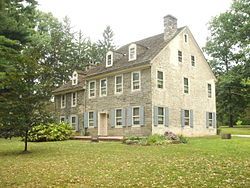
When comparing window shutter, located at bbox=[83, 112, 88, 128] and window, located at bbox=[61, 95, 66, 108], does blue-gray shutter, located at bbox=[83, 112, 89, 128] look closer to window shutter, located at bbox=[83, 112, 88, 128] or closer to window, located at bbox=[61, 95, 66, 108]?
window shutter, located at bbox=[83, 112, 88, 128]

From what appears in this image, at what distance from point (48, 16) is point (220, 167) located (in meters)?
42.1

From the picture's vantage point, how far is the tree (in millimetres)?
36312

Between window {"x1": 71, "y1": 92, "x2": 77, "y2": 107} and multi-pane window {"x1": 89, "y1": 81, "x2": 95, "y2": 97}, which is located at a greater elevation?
multi-pane window {"x1": 89, "y1": 81, "x2": 95, "y2": 97}

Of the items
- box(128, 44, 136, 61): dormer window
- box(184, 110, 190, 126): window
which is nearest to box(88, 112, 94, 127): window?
box(128, 44, 136, 61): dormer window

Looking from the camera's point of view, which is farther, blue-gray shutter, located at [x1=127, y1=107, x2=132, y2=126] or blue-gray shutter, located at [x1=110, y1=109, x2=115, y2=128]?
blue-gray shutter, located at [x1=110, y1=109, x2=115, y2=128]

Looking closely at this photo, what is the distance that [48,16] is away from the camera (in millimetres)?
46250

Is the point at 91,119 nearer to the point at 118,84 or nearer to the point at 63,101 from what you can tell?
the point at 118,84

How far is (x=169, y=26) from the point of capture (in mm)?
24656

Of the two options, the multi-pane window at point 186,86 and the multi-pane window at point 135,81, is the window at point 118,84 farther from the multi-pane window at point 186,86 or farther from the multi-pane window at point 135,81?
the multi-pane window at point 186,86

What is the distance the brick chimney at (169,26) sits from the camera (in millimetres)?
24609

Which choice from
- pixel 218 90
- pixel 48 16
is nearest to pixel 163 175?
pixel 218 90

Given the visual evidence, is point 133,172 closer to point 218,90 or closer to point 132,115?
point 132,115

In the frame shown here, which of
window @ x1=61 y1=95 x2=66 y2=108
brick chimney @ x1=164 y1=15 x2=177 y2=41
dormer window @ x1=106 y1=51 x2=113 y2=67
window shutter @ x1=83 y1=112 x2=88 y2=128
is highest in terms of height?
brick chimney @ x1=164 y1=15 x2=177 y2=41

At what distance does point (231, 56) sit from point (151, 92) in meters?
23.4
